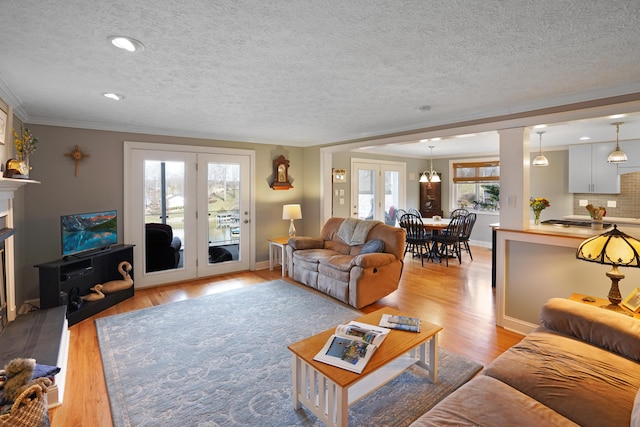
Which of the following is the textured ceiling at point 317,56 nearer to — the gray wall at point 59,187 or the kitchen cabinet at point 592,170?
the gray wall at point 59,187

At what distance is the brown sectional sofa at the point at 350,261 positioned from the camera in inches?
148

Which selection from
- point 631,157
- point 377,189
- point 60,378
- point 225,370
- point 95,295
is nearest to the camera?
point 60,378

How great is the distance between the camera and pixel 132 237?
443 cm

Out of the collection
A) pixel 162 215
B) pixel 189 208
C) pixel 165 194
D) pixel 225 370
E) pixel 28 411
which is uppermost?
pixel 165 194

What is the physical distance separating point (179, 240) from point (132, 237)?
2.01 ft

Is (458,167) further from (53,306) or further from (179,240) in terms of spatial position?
(53,306)

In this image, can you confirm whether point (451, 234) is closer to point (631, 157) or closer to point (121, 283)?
point (631, 157)

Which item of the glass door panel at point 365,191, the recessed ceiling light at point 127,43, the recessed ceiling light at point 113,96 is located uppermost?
the recessed ceiling light at point 113,96

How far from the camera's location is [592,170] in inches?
225

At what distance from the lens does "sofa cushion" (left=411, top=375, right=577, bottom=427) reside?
4.47ft

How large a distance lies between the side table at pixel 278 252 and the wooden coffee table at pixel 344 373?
2.82 metres

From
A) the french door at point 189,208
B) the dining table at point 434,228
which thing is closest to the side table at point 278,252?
the french door at point 189,208

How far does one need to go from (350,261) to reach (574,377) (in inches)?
103

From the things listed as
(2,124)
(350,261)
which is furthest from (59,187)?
(350,261)
